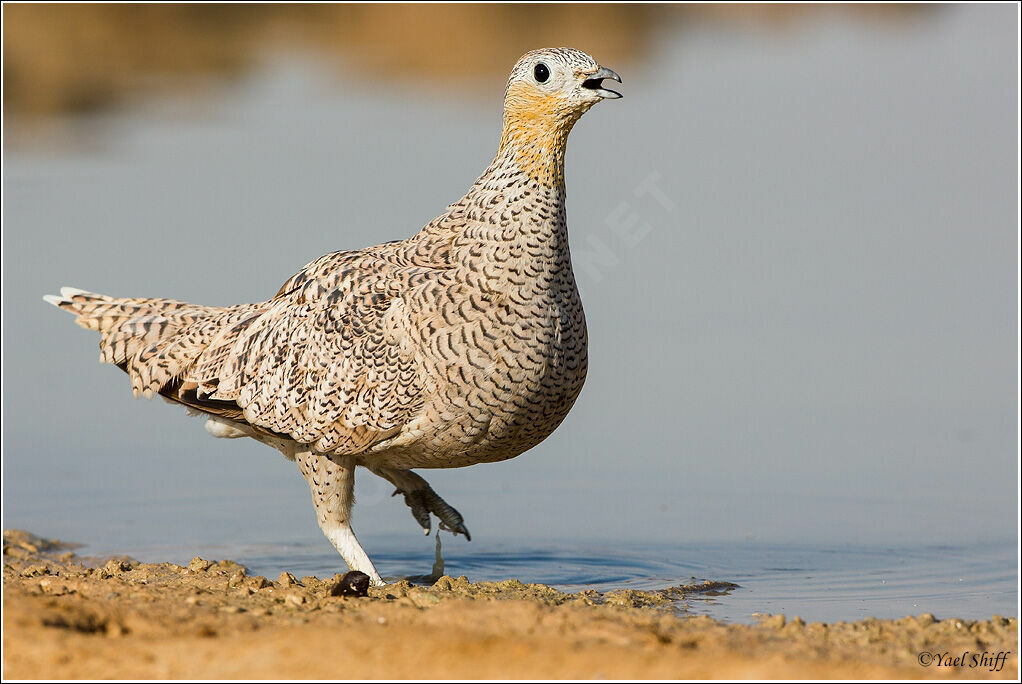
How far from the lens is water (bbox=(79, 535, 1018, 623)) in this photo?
7836 millimetres

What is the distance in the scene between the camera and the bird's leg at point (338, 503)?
787 centimetres

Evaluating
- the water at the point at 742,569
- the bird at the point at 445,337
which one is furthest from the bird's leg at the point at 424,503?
the bird at the point at 445,337

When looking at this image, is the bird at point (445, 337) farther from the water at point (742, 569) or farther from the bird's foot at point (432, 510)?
→ the water at point (742, 569)

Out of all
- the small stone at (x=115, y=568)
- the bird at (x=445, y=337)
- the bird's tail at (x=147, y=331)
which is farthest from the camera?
the bird's tail at (x=147, y=331)

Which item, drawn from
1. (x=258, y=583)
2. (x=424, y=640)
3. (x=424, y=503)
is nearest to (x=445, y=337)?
(x=258, y=583)

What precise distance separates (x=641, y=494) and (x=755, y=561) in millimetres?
1598

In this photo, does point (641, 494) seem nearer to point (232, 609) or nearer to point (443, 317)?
point (443, 317)

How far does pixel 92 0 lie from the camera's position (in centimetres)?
2569

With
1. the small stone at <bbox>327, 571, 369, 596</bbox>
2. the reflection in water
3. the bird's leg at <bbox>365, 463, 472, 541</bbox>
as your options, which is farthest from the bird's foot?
the reflection in water

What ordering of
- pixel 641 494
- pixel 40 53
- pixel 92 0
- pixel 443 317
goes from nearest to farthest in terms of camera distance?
1. pixel 443 317
2. pixel 641 494
3. pixel 40 53
4. pixel 92 0

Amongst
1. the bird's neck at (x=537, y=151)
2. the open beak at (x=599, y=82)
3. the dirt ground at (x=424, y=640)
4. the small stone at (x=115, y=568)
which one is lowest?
the dirt ground at (x=424, y=640)

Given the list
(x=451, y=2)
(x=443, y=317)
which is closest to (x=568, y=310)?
(x=443, y=317)

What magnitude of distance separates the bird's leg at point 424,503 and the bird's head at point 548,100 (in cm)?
228

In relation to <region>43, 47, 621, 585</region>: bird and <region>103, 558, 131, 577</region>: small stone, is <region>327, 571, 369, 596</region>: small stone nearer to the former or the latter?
<region>43, 47, 621, 585</region>: bird
